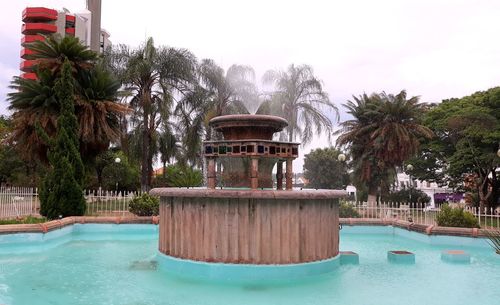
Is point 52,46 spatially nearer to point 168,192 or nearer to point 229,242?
point 168,192

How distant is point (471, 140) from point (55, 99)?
24.0m

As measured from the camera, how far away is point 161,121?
28.6 metres

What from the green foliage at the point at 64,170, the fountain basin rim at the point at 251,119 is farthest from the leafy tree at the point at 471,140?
the green foliage at the point at 64,170

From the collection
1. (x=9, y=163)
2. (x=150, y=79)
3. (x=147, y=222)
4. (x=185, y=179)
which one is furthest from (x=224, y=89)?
(x=9, y=163)

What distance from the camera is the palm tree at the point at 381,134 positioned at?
96.0 feet

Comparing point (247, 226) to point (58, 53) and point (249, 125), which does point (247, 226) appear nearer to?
point (249, 125)

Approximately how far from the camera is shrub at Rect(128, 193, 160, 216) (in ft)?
59.4

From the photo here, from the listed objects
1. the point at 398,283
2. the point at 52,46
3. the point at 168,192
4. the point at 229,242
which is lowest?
the point at 398,283

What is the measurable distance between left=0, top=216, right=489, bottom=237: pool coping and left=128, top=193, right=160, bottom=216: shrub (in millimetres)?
833

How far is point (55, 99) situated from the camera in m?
20.6

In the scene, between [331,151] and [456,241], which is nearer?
[456,241]

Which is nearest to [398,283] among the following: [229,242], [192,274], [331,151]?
[229,242]

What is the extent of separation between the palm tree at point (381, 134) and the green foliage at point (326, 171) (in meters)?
26.0

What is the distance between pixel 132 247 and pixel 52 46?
12.4 metres
